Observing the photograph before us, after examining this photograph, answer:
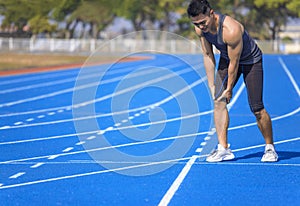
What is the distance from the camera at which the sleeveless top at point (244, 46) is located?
7.00 meters

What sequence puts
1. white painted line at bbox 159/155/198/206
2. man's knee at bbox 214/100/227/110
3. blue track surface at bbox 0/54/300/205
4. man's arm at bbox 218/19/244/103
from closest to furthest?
white painted line at bbox 159/155/198/206 < blue track surface at bbox 0/54/300/205 < man's arm at bbox 218/19/244/103 < man's knee at bbox 214/100/227/110

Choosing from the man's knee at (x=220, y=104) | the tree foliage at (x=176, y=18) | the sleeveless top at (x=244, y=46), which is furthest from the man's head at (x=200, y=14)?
the tree foliage at (x=176, y=18)

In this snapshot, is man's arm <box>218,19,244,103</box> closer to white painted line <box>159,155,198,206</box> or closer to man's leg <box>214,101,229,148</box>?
man's leg <box>214,101,229,148</box>

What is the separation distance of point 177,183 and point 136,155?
1.63 metres

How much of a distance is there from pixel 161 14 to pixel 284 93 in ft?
179

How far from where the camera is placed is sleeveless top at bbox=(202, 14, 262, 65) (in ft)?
23.0

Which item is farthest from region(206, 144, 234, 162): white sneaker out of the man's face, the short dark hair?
the short dark hair

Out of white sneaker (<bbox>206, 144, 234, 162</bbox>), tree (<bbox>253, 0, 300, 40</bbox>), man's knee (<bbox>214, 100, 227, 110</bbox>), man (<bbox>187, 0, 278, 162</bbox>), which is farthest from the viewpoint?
tree (<bbox>253, 0, 300, 40</bbox>)

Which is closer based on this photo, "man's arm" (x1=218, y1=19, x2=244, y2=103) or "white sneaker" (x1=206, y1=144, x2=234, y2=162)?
"man's arm" (x1=218, y1=19, x2=244, y2=103)

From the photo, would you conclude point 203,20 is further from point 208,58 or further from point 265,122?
point 265,122

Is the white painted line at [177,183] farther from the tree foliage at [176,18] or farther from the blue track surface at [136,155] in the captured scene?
the tree foliage at [176,18]

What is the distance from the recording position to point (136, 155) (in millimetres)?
8086

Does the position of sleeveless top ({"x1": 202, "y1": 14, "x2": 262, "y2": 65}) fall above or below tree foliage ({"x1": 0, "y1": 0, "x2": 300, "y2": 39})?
above

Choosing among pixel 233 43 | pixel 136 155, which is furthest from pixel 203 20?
pixel 136 155
